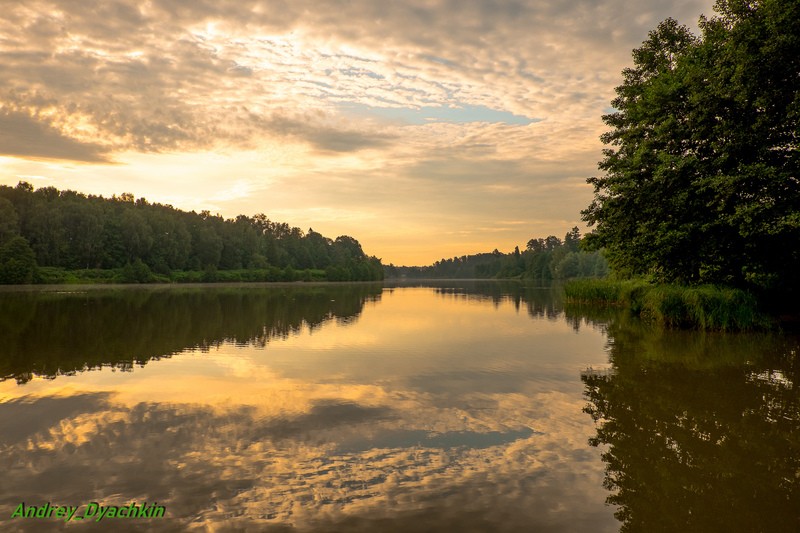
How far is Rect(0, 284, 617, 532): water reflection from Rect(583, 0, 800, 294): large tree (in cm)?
1277

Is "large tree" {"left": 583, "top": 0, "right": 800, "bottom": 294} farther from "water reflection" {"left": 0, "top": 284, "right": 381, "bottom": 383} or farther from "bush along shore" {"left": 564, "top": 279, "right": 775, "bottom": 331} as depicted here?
"water reflection" {"left": 0, "top": 284, "right": 381, "bottom": 383}

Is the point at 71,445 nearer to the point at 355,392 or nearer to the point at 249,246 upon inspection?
the point at 355,392

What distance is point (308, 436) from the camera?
9797 millimetres

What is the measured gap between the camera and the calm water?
6.73 m

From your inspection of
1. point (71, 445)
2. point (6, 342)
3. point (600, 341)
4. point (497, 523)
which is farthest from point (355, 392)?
point (6, 342)

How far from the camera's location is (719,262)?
28406 mm

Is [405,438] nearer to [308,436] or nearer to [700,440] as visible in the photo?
[308,436]

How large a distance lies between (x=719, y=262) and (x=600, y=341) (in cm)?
1028

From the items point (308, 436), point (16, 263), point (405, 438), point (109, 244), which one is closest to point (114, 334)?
point (308, 436)

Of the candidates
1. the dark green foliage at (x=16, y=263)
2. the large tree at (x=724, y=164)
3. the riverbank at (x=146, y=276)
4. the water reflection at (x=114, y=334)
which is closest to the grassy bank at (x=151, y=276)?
the riverbank at (x=146, y=276)

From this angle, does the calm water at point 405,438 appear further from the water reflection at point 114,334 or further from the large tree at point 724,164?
the large tree at point 724,164

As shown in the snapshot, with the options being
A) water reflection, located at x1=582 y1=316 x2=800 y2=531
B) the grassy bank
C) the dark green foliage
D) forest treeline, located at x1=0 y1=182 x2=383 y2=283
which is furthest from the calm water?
the grassy bank

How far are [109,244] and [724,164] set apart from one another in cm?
15263

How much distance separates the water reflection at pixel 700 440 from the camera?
6777 millimetres
